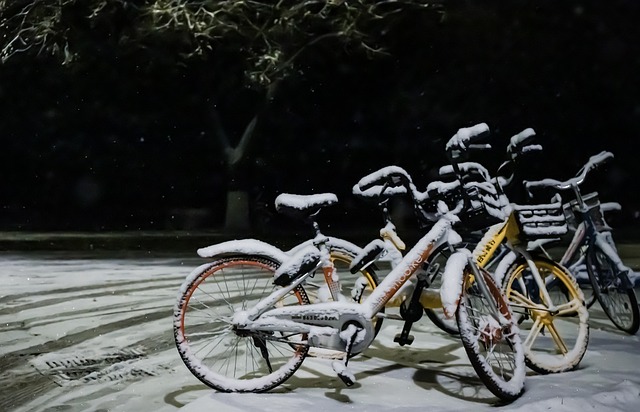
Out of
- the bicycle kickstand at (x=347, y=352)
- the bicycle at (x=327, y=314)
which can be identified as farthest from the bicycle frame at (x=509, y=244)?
the bicycle kickstand at (x=347, y=352)

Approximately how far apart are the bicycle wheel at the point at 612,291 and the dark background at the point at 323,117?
15120 mm

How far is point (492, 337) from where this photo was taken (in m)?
5.11

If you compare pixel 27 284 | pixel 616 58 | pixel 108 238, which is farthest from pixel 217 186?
pixel 27 284

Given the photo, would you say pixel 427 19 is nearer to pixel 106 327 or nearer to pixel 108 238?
pixel 108 238

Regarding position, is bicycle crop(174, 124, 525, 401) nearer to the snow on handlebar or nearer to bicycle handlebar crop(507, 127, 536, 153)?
the snow on handlebar

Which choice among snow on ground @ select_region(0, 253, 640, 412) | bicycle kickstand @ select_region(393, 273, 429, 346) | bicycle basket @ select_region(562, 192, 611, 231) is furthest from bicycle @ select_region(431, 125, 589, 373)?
bicycle basket @ select_region(562, 192, 611, 231)

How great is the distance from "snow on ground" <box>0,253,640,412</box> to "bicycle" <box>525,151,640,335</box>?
0.21 meters

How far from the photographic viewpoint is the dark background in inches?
930

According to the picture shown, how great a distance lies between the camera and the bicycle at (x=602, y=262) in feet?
22.9

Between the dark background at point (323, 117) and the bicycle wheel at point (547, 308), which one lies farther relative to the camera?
the dark background at point (323, 117)

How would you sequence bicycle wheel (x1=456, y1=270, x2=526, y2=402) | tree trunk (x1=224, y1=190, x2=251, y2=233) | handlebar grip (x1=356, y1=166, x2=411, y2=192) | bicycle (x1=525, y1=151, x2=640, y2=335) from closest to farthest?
1. bicycle wheel (x1=456, y1=270, x2=526, y2=402)
2. handlebar grip (x1=356, y1=166, x2=411, y2=192)
3. bicycle (x1=525, y1=151, x2=640, y2=335)
4. tree trunk (x1=224, y1=190, x2=251, y2=233)

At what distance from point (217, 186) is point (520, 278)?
88.0 ft

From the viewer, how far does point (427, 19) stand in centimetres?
2273

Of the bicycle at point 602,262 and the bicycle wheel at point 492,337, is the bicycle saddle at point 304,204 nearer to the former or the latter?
the bicycle wheel at point 492,337
